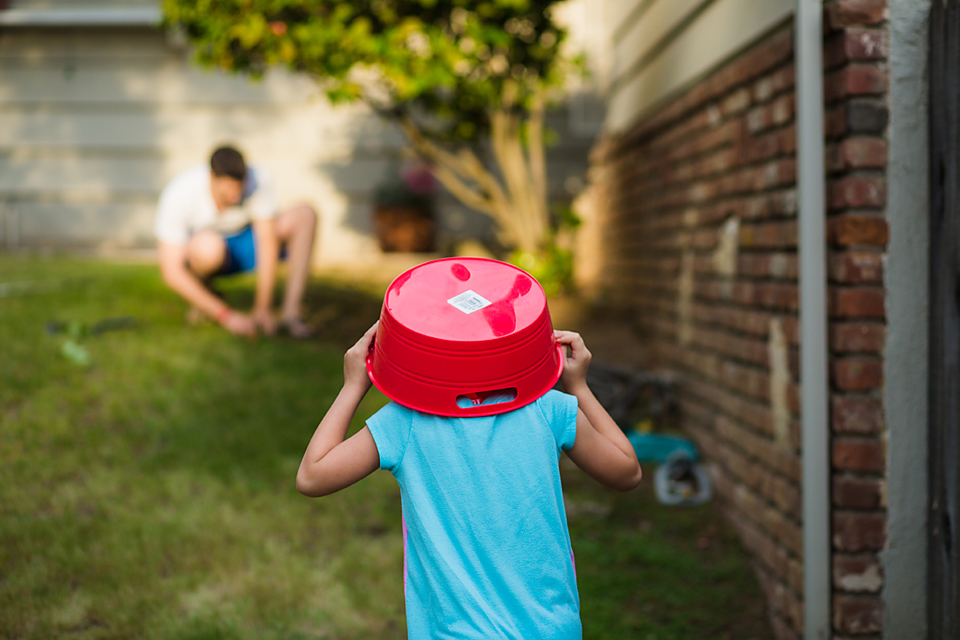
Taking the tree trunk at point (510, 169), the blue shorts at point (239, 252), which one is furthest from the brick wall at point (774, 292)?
the blue shorts at point (239, 252)

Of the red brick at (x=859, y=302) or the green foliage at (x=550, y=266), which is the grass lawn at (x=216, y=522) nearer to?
the red brick at (x=859, y=302)

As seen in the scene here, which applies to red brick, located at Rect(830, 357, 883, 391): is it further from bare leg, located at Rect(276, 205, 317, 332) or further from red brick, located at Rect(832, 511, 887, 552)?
bare leg, located at Rect(276, 205, 317, 332)

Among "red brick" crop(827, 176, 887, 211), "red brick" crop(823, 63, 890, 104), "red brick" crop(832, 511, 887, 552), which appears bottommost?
"red brick" crop(832, 511, 887, 552)

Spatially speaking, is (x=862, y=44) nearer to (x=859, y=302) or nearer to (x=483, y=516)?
(x=859, y=302)

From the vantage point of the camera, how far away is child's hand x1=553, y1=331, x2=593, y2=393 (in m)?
1.23

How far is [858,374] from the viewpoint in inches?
73.9

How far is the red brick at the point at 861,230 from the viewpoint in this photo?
1.83m

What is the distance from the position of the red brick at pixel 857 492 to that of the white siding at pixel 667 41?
1.24m

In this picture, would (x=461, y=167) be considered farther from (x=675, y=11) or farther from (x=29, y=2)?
(x=29, y=2)

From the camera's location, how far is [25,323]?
12.9 ft

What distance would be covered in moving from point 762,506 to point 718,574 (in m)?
0.26

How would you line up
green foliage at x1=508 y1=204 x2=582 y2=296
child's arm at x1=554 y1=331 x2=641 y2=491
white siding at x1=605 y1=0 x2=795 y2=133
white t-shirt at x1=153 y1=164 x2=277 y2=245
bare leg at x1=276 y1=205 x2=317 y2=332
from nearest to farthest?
child's arm at x1=554 y1=331 x2=641 y2=491, white siding at x1=605 y1=0 x2=795 y2=133, white t-shirt at x1=153 y1=164 x2=277 y2=245, bare leg at x1=276 y1=205 x2=317 y2=332, green foliage at x1=508 y1=204 x2=582 y2=296

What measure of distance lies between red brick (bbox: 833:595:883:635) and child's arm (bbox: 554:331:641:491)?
1.00 meters

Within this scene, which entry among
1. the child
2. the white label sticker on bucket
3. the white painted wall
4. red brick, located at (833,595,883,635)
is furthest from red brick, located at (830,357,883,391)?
the white painted wall
